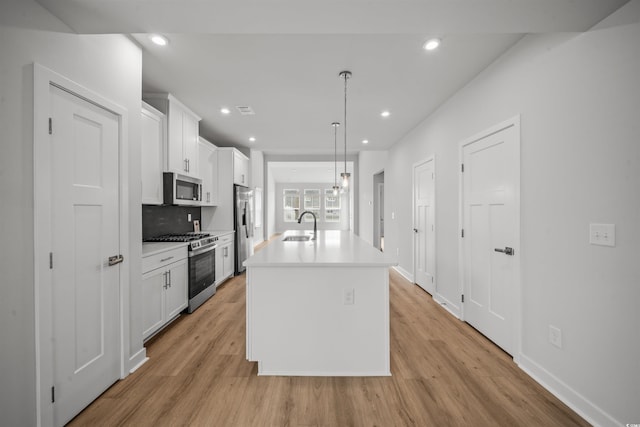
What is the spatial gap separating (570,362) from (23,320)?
124 inches

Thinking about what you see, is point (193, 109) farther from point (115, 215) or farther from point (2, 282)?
point (2, 282)

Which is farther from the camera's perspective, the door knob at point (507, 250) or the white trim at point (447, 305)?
the white trim at point (447, 305)

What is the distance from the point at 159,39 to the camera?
6.88 ft

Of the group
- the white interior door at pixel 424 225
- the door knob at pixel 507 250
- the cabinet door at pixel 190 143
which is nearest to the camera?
the door knob at pixel 507 250

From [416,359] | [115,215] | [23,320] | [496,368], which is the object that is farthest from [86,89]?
[496,368]

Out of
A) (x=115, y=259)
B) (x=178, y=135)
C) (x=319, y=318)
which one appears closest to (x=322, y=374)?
(x=319, y=318)

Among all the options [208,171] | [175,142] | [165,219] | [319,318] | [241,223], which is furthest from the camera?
[241,223]

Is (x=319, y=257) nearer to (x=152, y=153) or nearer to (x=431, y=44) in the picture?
(x=431, y=44)

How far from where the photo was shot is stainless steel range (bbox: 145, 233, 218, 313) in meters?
3.24

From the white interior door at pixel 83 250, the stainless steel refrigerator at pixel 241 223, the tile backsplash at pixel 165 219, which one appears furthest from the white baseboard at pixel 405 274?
the white interior door at pixel 83 250

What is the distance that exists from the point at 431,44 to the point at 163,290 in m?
3.33

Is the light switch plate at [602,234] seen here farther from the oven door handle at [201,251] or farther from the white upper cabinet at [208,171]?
the white upper cabinet at [208,171]

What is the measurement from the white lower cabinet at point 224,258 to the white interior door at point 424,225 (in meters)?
3.15

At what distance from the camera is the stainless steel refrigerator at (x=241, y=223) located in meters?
4.80
